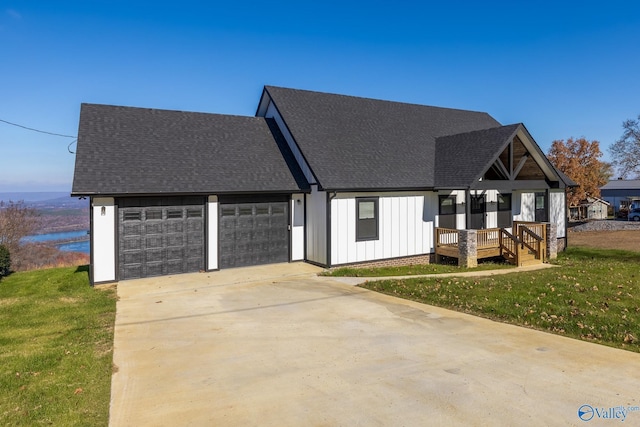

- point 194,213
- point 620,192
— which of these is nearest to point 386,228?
point 194,213

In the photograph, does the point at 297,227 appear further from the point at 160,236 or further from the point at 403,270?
the point at 160,236

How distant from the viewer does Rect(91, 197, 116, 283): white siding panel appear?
39.3 ft

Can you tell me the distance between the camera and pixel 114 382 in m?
5.44

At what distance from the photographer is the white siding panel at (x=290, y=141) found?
49.9 feet

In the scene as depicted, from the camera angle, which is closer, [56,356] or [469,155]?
[56,356]

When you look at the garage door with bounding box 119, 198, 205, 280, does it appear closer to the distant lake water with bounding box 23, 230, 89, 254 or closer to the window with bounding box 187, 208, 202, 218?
the window with bounding box 187, 208, 202, 218

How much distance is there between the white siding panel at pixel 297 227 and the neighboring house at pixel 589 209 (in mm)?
40509

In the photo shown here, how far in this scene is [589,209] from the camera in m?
46.8

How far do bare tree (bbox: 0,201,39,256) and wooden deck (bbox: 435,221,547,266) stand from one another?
33186 millimetres

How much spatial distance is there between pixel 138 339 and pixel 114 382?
1.87 meters

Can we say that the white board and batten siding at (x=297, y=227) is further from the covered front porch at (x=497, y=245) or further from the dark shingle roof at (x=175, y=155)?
the covered front porch at (x=497, y=245)

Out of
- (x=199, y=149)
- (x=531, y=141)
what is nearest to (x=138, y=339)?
(x=199, y=149)

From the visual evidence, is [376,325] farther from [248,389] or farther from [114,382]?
[114,382]

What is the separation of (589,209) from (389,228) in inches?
1681
